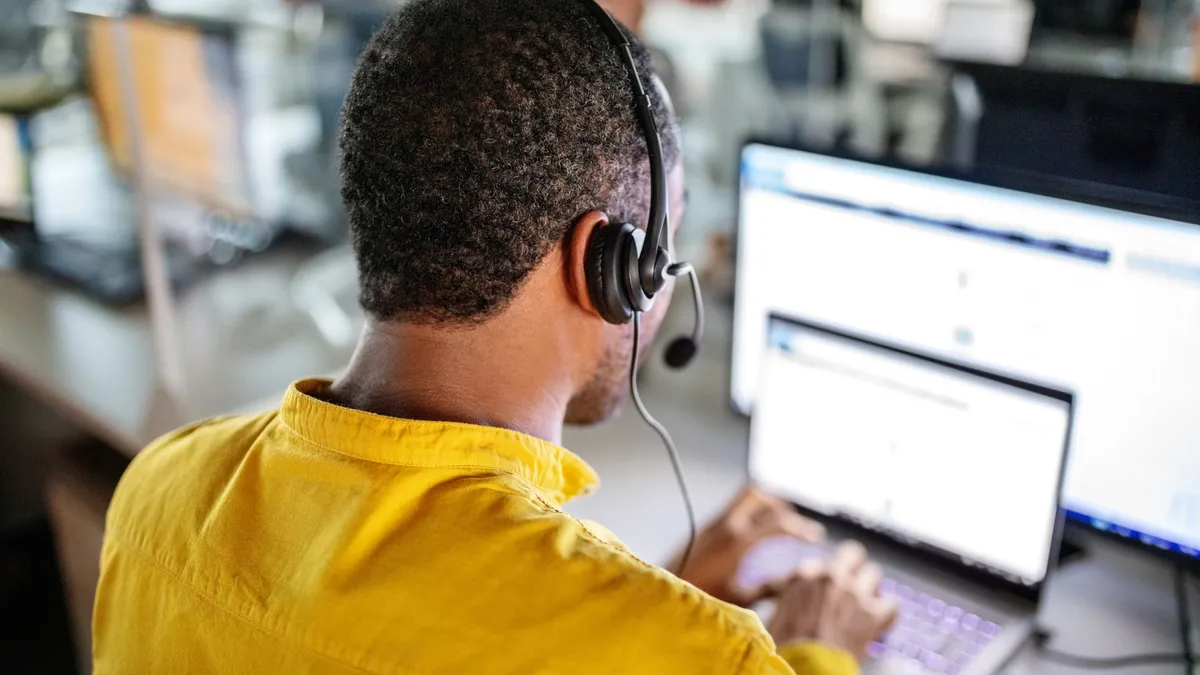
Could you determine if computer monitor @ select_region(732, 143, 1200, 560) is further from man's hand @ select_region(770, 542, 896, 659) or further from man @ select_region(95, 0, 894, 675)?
man @ select_region(95, 0, 894, 675)

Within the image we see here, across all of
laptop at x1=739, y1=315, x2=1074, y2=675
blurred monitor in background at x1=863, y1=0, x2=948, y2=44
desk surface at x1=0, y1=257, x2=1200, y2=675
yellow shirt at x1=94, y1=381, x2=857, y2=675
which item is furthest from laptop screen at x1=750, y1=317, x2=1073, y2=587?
blurred monitor in background at x1=863, y1=0, x2=948, y2=44

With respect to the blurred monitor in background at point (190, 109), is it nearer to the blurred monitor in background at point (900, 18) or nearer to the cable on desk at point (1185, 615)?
the cable on desk at point (1185, 615)

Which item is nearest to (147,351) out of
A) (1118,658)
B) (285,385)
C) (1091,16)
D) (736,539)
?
(285,385)

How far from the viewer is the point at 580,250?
2.38 ft

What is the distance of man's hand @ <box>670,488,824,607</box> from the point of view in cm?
101

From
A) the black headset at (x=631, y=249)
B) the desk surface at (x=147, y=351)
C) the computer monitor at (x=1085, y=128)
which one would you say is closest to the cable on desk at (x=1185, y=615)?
the computer monitor at (x=1085, y=128)

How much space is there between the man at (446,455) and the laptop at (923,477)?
275 mm

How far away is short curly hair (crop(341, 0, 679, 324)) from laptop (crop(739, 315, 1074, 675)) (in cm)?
43

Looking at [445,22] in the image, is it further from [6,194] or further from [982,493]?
[6,194]

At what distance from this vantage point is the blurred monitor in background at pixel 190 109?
1.66 metres

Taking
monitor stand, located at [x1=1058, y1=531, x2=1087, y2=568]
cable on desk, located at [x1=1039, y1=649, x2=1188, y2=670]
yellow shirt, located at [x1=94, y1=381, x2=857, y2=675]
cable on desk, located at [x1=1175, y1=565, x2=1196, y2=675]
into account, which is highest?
yellow shirt, located at [x1=94, y1=381, x2=857, y2=675]

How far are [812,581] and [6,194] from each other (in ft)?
6.12

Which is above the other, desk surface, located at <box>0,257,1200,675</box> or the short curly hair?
the short curly hair

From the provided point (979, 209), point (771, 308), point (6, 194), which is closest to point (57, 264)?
point (6, 194)
